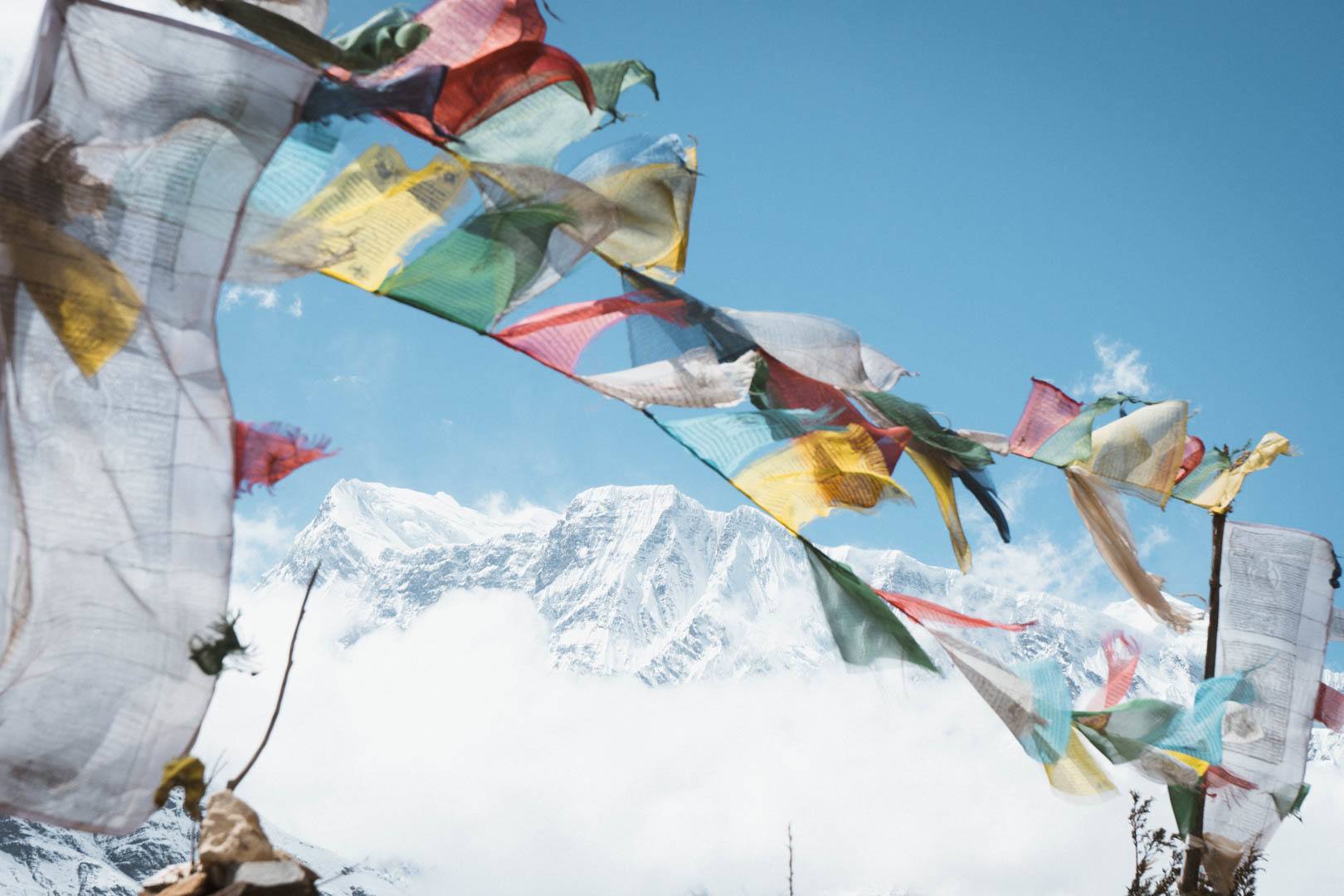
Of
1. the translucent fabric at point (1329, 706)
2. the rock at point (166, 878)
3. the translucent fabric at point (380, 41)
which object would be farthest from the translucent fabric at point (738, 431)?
the translucent fabric at point (1329, 706)

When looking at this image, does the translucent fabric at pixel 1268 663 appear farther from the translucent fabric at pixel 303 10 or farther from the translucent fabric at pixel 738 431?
the translucent fabric at pixel 303 10

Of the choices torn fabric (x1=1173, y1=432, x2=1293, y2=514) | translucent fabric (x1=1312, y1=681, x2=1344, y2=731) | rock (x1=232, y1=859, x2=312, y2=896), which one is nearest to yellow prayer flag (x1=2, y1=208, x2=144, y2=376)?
rock (x1=232, y1=859, x2=312, y2=896)

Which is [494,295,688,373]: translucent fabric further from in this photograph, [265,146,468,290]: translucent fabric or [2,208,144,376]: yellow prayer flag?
[2,208,144,376]: yellow prayer flag

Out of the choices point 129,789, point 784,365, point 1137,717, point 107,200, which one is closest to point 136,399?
point 107,200

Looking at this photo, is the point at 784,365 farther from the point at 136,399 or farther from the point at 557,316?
the point at 136,399

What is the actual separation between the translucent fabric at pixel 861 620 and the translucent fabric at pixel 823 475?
20 centimetres

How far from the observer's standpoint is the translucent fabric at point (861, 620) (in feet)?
19.1

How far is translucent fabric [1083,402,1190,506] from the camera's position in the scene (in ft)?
25.9

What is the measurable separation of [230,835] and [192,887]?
184 mm

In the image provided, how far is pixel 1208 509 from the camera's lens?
368 inches

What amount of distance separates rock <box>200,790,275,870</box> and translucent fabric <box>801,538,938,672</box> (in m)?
2.79

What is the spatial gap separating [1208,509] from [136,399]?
8.01m

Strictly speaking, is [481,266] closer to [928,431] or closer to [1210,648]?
[928,431]

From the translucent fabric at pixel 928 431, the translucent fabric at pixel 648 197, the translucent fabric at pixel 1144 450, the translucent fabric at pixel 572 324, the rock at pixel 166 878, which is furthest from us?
the translucent fabric at pixel 1144 450
